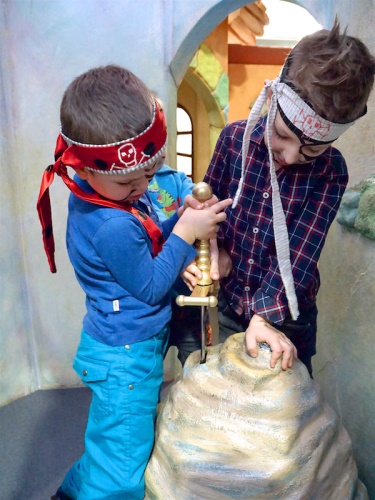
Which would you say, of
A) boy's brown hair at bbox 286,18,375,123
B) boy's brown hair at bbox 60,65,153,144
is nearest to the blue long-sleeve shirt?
boy's brown hair at bbox 60,65,153,144

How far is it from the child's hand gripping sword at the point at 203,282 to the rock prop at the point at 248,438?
11 centimetres

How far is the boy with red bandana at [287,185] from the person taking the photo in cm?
102

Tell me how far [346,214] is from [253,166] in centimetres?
48

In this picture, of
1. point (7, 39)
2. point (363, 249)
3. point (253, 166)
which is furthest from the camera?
point (7, 39)

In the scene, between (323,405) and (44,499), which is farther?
(44,499)

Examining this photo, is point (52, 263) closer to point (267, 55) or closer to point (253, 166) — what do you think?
point (253, 166)

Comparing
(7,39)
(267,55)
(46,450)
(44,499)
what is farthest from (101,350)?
(267,55)

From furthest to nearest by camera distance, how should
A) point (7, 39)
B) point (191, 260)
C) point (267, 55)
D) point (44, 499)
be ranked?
Result: point (267, 55)
point (7, 39)
point (44, 499)
point (191, 260)

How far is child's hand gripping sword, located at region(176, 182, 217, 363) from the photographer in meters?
1.07

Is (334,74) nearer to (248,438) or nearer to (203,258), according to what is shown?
(203,258)

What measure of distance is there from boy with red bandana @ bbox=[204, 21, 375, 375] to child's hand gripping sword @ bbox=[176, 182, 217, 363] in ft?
0.41

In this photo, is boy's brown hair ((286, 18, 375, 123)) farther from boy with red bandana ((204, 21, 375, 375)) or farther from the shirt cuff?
the shirt cuff

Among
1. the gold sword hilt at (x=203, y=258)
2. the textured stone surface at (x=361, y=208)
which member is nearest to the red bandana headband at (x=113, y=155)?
the gold sword hilt at (x=203, y=258)

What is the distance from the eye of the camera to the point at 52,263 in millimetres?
1381
